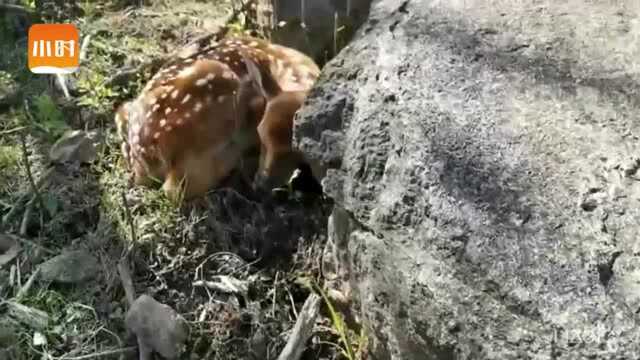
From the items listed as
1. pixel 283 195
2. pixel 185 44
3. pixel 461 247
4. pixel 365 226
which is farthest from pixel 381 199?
pixel 185 44

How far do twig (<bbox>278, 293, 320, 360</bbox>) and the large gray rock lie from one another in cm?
17

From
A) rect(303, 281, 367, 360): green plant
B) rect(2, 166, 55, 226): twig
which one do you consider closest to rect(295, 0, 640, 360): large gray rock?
rect(303, 281, 367, 360): green plant

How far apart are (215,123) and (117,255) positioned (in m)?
0.46

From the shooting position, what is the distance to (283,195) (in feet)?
9.42

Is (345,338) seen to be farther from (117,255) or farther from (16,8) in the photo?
(16,8)

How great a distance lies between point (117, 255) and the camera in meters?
2.79

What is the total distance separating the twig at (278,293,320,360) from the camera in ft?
8.17

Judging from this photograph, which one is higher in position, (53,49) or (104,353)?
(53,49)

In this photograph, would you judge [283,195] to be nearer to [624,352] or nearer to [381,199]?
[381,199]

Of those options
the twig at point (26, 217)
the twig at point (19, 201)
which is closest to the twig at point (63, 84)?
the twig at point (19, 201)

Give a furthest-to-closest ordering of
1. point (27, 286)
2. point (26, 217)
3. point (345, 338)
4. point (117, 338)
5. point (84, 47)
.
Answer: point (84, 47) < point (26, 217) < point (27, 286) < point (117, 338) < point (345, 338)

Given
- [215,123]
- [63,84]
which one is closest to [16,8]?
[63,84]

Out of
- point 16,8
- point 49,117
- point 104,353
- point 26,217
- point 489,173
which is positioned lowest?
point 104,353

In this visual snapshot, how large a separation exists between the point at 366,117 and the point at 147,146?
0.86 metres
